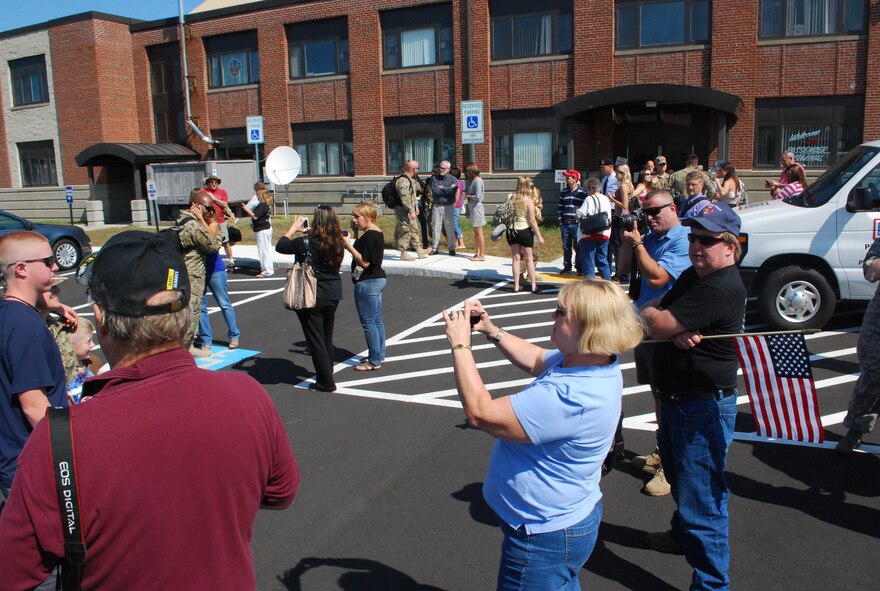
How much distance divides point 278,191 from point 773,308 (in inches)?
860

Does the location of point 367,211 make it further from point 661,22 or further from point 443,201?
point 661,22

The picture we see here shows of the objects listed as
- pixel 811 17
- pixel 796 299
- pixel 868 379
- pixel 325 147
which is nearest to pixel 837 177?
pixel 796 299

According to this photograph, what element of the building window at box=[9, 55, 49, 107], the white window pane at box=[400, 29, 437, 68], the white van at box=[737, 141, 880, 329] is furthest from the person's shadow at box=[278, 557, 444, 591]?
the building window at box=[9, 55, 49, 107]

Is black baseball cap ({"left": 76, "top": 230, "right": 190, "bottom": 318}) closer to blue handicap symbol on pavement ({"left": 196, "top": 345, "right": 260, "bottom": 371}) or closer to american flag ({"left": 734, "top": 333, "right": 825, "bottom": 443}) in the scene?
american flag ({"left": 734, "top": 333, "right": 825, "bottom": 443})

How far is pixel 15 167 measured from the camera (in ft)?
106

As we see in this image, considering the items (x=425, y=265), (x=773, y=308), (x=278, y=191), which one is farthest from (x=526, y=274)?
(x=278, y=191)

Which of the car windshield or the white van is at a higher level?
the car windshield

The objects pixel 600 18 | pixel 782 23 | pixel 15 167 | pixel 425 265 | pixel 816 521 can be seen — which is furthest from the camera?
pixel 15 167

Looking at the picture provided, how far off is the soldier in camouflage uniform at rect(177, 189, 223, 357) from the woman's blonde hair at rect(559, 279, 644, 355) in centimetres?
551

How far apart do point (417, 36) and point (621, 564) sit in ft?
72.6

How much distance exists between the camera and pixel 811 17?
18969mm

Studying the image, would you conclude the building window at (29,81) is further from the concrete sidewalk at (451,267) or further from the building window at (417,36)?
the concrete sidewalk at (451,267)

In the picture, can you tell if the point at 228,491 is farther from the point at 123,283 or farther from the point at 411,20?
the point at 411,20

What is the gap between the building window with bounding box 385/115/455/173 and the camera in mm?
23906
